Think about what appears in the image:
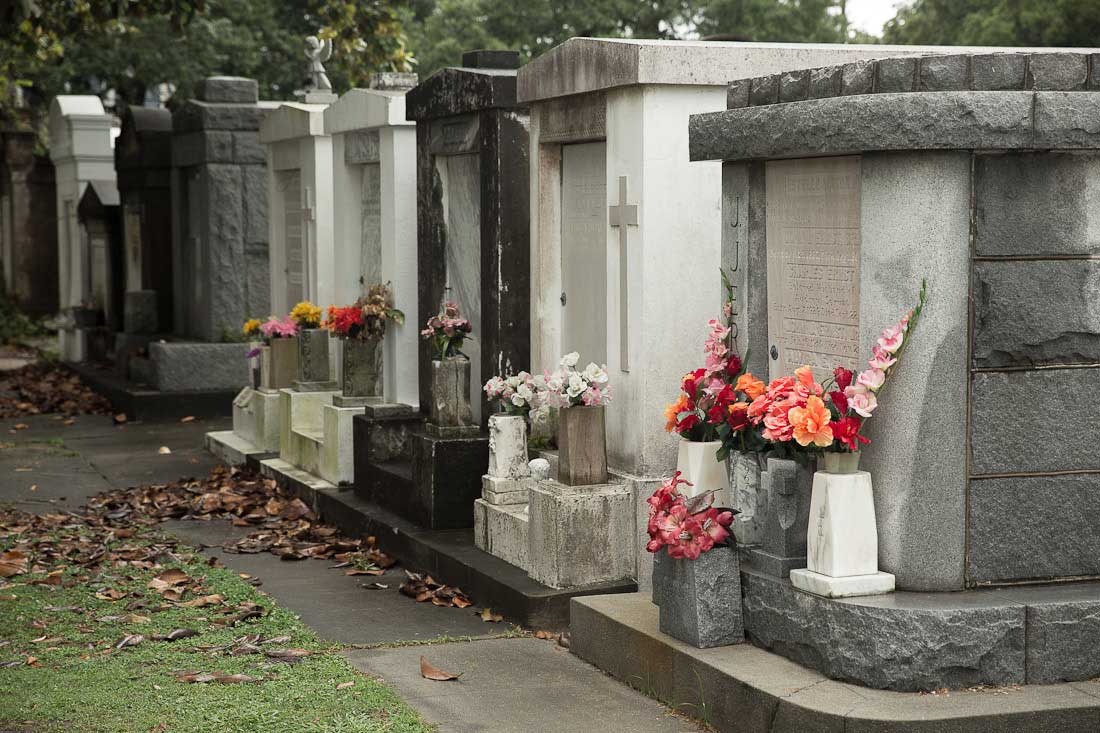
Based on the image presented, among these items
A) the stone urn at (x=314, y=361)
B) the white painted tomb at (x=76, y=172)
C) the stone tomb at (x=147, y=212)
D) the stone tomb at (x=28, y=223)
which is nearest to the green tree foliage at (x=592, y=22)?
the stone tomb at (x=28, y=223)

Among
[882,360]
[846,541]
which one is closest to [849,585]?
[846,541]

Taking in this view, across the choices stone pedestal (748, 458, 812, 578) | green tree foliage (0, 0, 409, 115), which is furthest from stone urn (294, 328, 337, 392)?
green tree foliage (0, 0, 409, 115)

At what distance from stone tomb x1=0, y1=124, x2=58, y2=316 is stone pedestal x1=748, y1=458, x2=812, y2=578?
1994cm

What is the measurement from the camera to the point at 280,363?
11.0m

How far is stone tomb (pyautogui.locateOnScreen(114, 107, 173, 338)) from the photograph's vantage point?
15.1m

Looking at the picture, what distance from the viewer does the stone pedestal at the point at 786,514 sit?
16.6 ft

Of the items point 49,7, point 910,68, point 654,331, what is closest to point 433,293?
point 654,331

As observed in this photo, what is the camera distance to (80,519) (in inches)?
357

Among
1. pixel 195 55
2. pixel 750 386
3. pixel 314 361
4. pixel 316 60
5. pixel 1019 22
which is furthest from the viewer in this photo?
pixel 195 55

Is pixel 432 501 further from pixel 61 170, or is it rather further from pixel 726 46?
pixel 61 170

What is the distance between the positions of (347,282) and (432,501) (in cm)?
300

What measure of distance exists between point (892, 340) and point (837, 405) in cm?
28

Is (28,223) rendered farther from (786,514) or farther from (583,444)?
(786,514)

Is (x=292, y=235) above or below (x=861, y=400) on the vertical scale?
above
